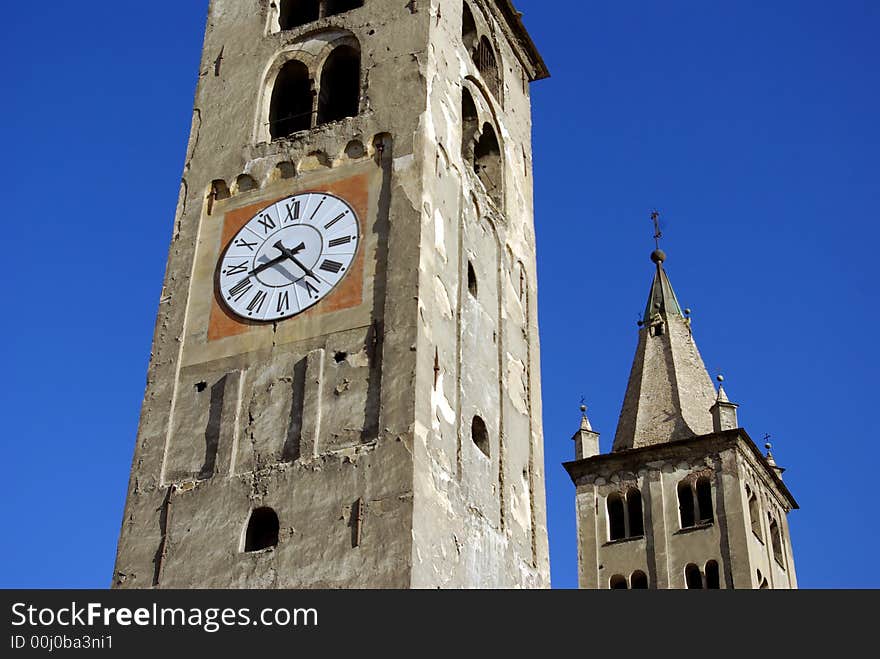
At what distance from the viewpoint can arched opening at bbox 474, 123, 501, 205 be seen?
2703 cm

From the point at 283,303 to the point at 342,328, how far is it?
49.5 inches

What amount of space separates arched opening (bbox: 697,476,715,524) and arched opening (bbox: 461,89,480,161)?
2282 centimetres

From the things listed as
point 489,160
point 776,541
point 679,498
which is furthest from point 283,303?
point 776,541

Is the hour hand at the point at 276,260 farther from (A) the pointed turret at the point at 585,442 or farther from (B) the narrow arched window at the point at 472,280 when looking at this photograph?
(A) the pointed turret at the point at 585,442

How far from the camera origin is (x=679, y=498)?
152 feet

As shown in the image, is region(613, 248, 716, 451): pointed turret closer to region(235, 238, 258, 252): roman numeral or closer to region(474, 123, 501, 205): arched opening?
region(474, 123, 501, 205): arched opening

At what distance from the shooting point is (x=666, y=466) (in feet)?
154

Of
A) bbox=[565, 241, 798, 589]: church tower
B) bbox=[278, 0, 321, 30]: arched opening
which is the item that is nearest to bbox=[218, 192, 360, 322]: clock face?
bbox=[278, 0, 321, 30]: arched opening

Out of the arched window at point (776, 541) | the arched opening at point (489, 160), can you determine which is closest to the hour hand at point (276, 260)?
the arched opening at point (489, 160)

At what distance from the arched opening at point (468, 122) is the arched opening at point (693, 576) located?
22.6 m

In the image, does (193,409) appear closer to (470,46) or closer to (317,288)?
(317,288)

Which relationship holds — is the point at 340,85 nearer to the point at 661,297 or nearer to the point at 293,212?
the point at 293,212

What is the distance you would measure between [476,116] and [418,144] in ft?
12.2
